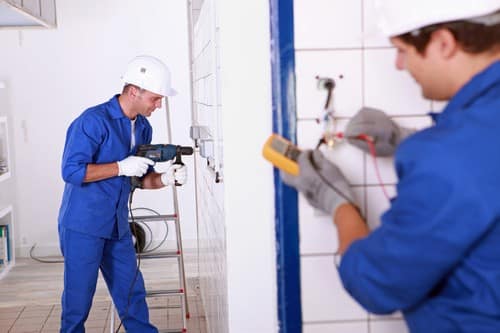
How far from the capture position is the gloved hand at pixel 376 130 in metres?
1.44

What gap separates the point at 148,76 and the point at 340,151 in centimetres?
170

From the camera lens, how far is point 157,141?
17.8ft

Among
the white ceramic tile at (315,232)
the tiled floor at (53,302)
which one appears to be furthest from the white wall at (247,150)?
the tiled floor at (53,302)

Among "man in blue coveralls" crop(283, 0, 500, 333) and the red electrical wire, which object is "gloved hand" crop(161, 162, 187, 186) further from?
"man in blue coveralls" crop(283, 0, 500, 333)

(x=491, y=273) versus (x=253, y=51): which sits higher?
(x=253, y=51)

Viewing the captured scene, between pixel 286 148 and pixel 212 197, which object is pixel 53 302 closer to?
pixel 212 197

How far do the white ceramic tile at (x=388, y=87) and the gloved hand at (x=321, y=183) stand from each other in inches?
8.7

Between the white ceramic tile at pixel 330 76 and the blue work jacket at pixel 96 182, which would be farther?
the blue work jacket at pixel 96 182

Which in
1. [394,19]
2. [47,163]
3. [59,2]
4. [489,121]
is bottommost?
[47,163]

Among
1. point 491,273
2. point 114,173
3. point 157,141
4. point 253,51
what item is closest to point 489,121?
point 491,273

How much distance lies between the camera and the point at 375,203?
1591 millimetres

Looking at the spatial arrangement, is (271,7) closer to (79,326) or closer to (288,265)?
(288,265)

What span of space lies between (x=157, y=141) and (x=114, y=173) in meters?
2.48

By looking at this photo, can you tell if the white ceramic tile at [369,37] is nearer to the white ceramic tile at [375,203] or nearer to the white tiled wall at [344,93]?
the white tiled wall at [344,93]
